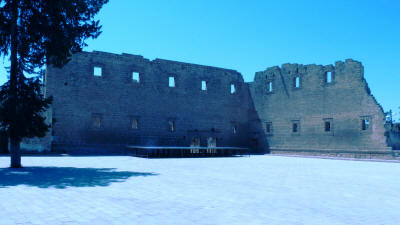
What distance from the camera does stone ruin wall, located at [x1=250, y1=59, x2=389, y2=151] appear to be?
22.5 metres

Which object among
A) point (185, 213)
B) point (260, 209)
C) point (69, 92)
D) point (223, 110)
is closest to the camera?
point (185, 213)

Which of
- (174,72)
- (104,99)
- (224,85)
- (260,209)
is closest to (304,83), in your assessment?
(224,85)

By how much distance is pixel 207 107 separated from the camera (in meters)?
28.0

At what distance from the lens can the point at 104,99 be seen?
2367cm

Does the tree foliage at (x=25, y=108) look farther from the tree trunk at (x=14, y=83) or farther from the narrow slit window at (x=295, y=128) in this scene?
the narrow slit window at (x=295, y=128)

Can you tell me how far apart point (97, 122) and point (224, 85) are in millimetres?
10957

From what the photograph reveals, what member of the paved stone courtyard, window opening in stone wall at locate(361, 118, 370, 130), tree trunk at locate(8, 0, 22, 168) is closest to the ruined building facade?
window opening in stone wall at locate(361, 118, 370, 130)

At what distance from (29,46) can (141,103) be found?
13.2 meters

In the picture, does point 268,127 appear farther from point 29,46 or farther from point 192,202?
point 192,202

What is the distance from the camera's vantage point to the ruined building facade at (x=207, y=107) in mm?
22484

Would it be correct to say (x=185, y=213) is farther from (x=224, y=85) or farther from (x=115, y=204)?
(x=224, y=85)

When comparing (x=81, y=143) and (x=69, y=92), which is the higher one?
(x=69, y=92)

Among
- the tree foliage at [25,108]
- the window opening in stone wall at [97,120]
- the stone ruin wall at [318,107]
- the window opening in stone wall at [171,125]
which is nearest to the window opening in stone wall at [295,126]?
the stone ruin wall at [318,107]

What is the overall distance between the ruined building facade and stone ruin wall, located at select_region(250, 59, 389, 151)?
0.21ft
